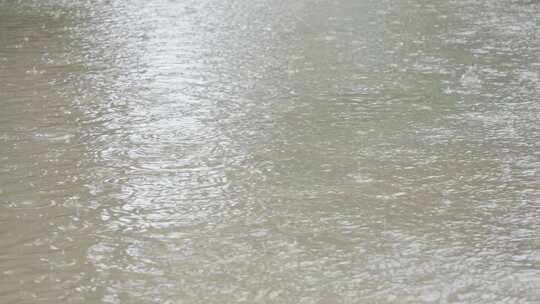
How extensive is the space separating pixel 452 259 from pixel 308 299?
1103mm

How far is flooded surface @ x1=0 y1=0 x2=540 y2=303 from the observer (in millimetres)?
4953

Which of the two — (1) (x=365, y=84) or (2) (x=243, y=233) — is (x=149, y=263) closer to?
(2) (x=243, y=233)

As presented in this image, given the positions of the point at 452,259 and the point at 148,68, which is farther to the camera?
the point at 148,68

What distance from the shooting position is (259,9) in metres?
15.5

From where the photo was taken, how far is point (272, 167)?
684 centimetres

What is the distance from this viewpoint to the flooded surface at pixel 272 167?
4953 mm

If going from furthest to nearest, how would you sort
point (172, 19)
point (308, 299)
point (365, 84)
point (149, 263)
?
point (172, 19) < point (365, 84) < point (149, 263) < point (308, 299)

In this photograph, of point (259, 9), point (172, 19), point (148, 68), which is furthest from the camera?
point (259, 9)

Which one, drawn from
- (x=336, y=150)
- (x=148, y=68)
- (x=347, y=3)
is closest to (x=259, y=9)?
(x=347, y=3)

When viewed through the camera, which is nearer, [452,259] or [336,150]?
[452,259]

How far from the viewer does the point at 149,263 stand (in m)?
5.12

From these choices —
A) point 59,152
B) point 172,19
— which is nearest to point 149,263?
point 59,152

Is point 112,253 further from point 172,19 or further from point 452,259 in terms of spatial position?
point 172,19

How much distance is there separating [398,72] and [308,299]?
586 centimetres
